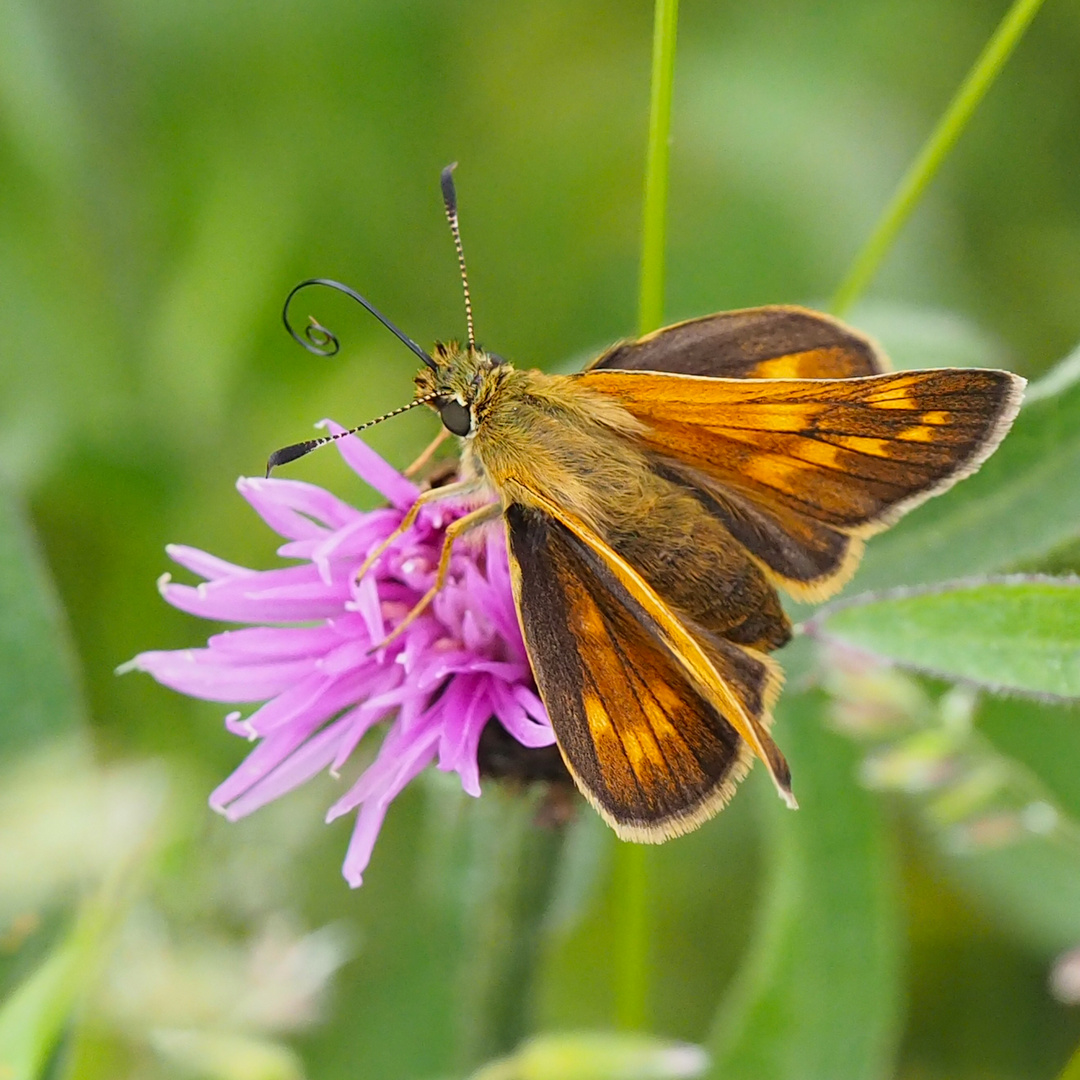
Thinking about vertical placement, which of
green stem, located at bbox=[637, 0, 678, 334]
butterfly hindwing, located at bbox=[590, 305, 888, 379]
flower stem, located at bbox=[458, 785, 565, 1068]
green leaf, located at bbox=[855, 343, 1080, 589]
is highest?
green stem, located at bbox=[637, 0, 678, 334]

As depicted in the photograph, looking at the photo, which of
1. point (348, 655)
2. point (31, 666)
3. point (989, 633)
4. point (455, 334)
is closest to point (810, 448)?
point (989, 633)

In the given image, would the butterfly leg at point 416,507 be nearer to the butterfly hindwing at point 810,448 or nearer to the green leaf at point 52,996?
the butterfly hindwing at point 810,448

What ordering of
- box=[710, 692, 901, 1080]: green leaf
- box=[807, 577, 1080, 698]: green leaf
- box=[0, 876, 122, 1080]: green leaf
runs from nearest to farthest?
1. box=[0, 876, 122, 1080]: green leaf
2. box=[807, 577, 1080, 698]: green leaf
3. box=[710, 692, 901, 1080]: green leaf

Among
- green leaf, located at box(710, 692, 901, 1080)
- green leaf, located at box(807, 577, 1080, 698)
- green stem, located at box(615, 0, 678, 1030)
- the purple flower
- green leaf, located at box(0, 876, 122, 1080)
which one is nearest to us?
green leaf, located at box(0, 876, 122, 1080)

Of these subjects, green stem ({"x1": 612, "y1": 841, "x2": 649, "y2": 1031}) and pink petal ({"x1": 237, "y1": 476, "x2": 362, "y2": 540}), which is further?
green stem ({"x1": 612, "y1": 841, "x2": 649, "y2": 1031})

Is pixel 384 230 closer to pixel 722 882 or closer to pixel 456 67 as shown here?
pixel 456 67

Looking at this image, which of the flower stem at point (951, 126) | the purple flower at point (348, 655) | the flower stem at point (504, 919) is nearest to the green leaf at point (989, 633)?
the purple flower at point (348, 655)

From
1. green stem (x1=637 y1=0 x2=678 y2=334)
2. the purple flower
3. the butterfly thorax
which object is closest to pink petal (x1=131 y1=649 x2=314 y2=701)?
the purple flower

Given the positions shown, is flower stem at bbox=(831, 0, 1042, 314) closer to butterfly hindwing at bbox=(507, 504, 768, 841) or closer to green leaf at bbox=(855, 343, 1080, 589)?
green leaf at bbox=(855, 343, 1080, 589)
